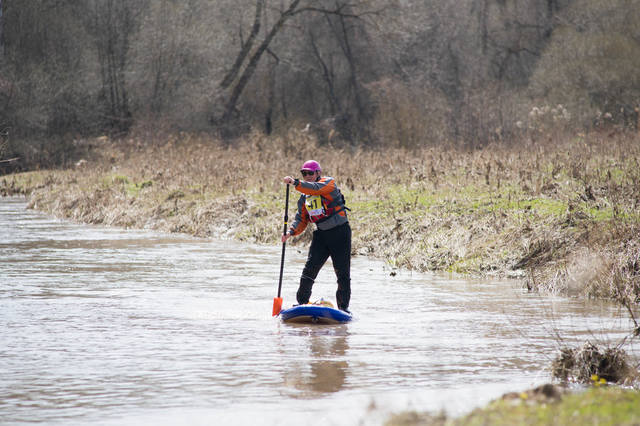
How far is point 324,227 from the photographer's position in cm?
1106

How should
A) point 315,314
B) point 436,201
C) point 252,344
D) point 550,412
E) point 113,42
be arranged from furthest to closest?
point 113,42 → point 436,201 → point 315,314 → point 252,344 → point 550,412

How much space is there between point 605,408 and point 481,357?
323 cm

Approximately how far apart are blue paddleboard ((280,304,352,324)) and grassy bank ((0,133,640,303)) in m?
3.18

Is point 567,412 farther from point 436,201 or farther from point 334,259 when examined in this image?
point 436,201

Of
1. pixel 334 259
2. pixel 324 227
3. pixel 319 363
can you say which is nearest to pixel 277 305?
pixel 334 259

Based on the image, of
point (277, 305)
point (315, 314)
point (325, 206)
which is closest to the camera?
point (315, 314)

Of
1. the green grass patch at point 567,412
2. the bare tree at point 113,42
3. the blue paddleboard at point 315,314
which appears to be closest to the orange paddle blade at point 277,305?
the blue paddleboard at point 315,314

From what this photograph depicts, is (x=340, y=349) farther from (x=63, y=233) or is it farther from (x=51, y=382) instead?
(x=63, y=233)

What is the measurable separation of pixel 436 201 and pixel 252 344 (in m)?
9.58

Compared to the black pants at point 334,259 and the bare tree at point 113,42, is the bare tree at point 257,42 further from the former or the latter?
the black pants at point 334,259

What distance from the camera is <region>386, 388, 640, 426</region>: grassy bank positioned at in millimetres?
5363

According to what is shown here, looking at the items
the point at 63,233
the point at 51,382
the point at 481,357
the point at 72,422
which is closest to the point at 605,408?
the point at 481,357

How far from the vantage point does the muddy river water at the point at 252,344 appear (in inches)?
280

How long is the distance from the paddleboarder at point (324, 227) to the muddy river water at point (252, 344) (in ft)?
2.00
